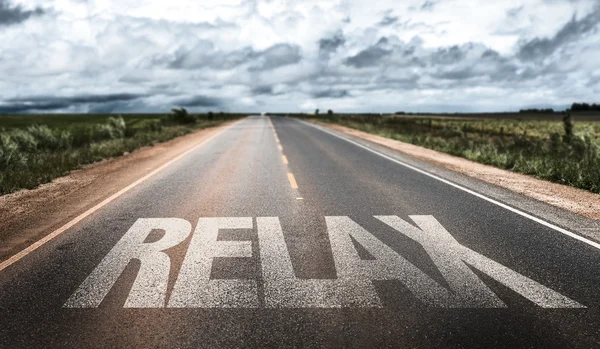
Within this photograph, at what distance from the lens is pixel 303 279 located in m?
4.61

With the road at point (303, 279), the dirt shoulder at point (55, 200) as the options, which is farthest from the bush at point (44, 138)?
the road at point (303, 279)

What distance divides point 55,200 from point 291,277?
6.04m

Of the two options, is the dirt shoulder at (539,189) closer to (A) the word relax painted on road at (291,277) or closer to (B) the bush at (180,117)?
(A) the word relax painted on road at (291,277)

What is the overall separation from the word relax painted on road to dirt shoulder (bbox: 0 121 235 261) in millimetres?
1409

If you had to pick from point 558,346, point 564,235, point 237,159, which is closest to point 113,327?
point 558,346

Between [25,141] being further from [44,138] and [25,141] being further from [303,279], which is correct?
[303,279]

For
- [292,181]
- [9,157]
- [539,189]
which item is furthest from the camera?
[9,157]

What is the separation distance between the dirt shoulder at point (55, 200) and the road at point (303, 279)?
425 mm

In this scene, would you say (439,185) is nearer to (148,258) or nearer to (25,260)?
(148,258)

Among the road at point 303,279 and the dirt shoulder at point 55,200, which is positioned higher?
the road at point 303,279

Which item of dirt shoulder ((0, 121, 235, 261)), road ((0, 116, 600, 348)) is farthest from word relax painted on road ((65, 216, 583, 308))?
dirt shoulder ((0, 121, 235, 261))

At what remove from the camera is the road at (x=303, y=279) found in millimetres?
3537

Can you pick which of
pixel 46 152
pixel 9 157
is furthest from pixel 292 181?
pixel 46 152

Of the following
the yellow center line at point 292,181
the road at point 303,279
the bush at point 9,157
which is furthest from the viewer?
the bush at point 9,157
